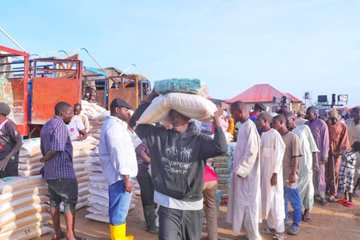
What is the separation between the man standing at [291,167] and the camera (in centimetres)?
453

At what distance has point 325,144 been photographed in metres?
6.14

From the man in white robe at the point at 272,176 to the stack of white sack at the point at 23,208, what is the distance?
9.59ft

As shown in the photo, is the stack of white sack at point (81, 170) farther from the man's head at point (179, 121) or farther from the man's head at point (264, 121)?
the man's head at point (179, 121)

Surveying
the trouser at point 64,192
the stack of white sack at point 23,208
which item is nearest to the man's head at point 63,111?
the trouser at point 64,192

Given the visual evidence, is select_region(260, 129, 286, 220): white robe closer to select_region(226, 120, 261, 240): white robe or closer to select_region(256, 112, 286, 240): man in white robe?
select_region(256, 112, 286, 240): man in white robe

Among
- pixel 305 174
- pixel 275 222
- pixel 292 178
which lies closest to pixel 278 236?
pixel 275 222

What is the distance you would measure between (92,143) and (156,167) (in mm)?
3682

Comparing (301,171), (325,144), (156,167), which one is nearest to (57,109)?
(156,167)

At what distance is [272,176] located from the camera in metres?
4.21

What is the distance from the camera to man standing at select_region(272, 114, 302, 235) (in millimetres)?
4531

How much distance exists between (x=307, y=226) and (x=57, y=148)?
3945mm

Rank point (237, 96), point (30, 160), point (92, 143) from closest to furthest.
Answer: point (30, 160) → point (92, 143) → point (237, 96)

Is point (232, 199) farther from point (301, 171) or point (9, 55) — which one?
point (9, 55)

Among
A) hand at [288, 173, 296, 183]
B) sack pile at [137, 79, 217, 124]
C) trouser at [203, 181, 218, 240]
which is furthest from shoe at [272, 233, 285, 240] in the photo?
sack pile at [137, 79, 217, 124]
